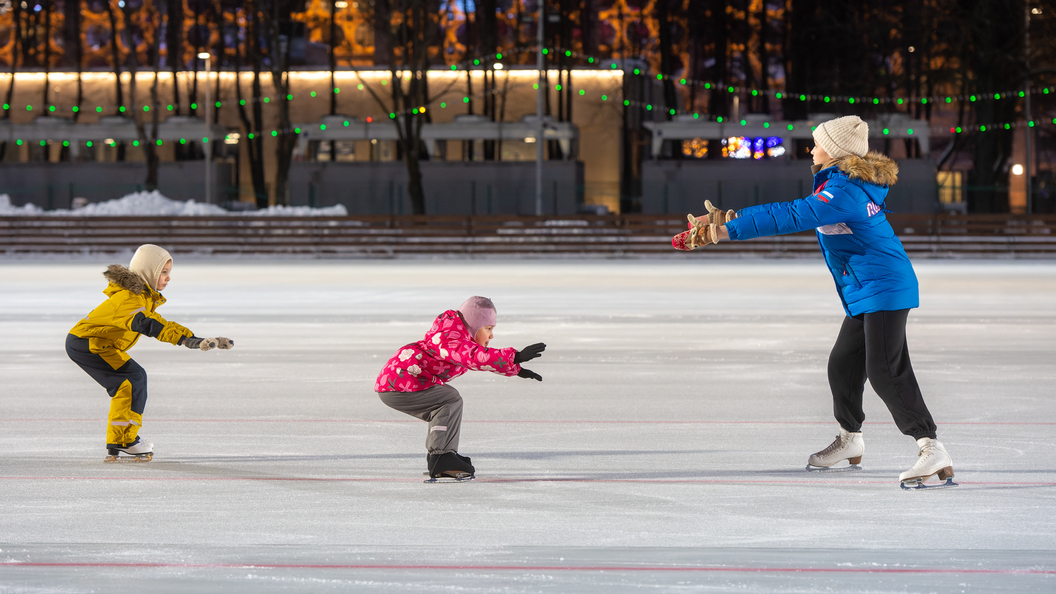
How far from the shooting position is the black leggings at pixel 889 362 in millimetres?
6270

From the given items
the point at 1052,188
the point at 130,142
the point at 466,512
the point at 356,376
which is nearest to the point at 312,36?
the point at 130,142

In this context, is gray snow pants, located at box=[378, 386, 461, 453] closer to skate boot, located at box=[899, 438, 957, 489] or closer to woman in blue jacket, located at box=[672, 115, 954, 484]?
woman in blue jacket, located at box=[672, 115, 954, 484]

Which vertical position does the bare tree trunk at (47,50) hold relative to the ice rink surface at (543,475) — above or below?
above

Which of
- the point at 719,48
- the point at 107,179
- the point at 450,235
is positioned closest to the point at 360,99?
the point at 107,179

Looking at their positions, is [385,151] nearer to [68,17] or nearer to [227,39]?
[227,39]

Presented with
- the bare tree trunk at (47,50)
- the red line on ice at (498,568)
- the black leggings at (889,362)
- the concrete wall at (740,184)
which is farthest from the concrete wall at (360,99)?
the red line on ice at (498,568)

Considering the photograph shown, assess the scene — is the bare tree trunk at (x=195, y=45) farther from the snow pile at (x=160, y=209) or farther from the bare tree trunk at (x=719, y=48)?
the bare tree trunk at (x=719, y=48)

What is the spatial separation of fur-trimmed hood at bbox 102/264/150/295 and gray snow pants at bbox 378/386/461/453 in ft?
4.59

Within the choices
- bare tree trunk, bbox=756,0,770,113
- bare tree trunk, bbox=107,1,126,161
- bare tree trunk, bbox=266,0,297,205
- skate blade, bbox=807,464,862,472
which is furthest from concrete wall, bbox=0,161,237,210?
skate blade, bbox=807,464,862,472

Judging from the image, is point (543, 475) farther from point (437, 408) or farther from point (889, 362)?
point (889, 362)

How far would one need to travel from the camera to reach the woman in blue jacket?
6129mm

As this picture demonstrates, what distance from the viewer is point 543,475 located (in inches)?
263

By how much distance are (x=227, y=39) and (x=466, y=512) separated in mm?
51797

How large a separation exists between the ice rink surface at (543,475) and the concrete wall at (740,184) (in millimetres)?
27331
